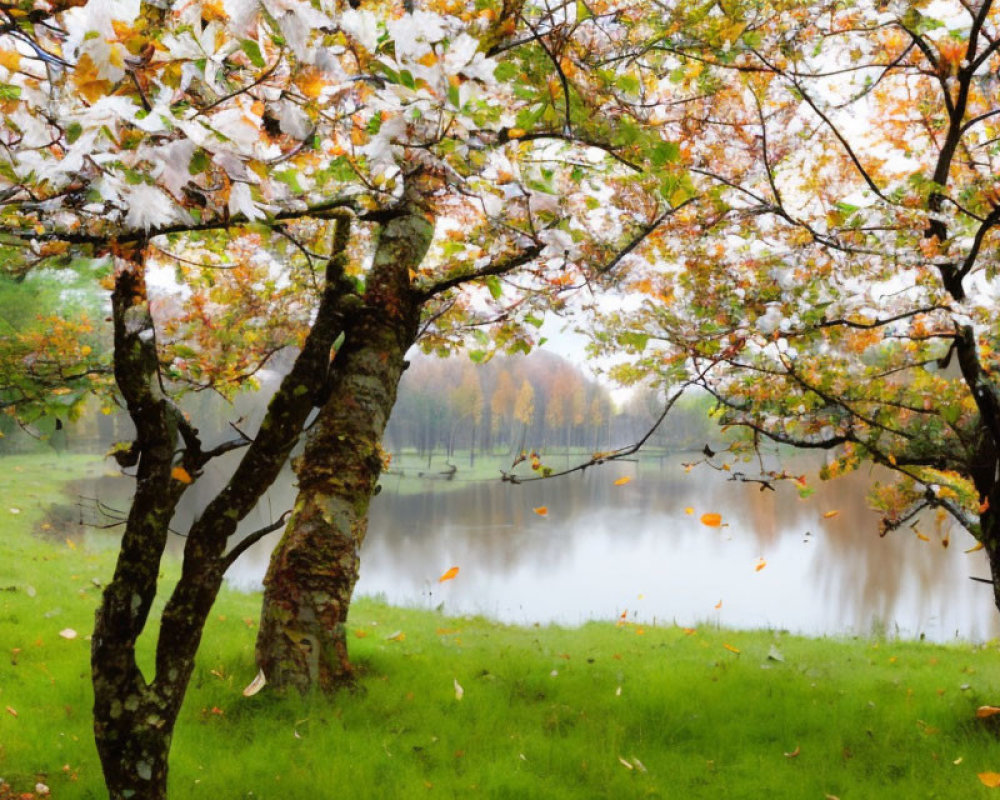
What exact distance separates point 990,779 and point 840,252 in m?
3.28

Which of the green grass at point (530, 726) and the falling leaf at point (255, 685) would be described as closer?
the green grass at point (530, 726)

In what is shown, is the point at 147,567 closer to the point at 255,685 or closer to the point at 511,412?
the point at 255,685

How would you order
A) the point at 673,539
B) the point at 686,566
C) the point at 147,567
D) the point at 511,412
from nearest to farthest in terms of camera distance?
1. the point at 147,567
2. the point at 686,566
3. the point at 673,539
4. the point at 511,412

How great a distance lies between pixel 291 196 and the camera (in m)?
2.14

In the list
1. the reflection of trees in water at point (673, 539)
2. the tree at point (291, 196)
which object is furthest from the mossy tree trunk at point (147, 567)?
the reflection of trees in water at point (673, 539)

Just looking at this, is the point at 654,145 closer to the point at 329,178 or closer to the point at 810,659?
the point at 329,178

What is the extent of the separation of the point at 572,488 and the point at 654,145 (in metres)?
32.9

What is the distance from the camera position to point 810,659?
6.46 metres

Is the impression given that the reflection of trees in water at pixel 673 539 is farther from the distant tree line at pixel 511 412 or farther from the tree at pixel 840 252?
the distant tree line at pixel 511 412

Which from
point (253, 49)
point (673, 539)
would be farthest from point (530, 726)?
point (673, 539)

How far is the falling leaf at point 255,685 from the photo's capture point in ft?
13.8

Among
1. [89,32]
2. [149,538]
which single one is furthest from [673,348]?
[89,32]

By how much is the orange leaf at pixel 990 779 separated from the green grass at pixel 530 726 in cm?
4

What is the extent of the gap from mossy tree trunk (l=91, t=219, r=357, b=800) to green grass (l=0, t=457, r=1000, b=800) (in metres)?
1.22
